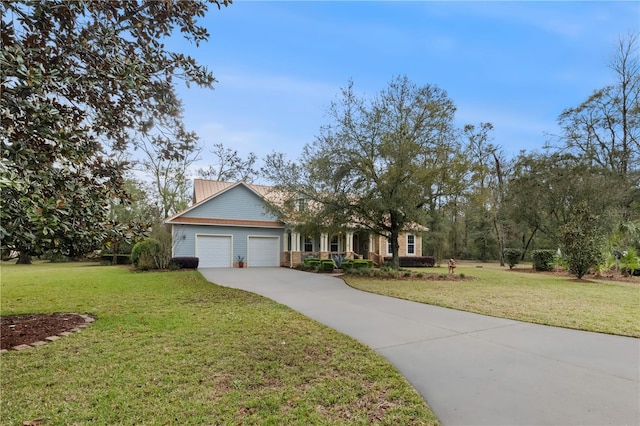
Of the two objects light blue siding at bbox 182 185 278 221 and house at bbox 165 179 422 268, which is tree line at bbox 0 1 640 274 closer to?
house at bbox 165 179 422 268

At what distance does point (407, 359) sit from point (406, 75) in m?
12.8

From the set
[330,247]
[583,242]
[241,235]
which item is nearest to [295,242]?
[330,247]

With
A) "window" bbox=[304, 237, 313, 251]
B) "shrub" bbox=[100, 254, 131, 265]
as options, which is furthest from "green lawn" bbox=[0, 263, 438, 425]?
"shrub" bbox=[100, 254, 131, 265]

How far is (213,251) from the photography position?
2019 cm

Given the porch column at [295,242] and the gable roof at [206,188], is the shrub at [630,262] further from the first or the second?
the gable roof at [206,188]

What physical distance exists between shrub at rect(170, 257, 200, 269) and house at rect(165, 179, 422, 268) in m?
0.88

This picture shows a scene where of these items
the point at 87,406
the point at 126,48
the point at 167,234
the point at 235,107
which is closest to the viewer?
the point at 87,406

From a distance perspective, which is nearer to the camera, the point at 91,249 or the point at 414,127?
the point at 91,249

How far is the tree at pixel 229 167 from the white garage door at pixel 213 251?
44.8 feet

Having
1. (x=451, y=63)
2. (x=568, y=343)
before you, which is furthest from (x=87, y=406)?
(x=451, y=63)

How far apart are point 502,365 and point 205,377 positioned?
356cm

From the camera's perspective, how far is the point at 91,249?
16.5 feet

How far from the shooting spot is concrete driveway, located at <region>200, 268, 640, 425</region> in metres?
3.14

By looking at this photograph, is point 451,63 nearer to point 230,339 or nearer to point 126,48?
point 126,48
